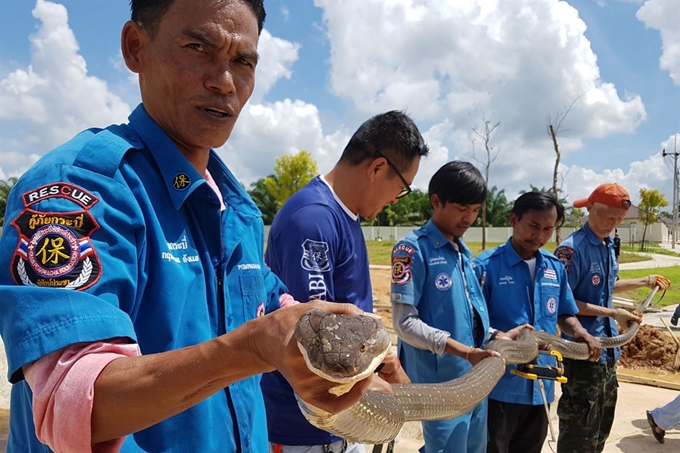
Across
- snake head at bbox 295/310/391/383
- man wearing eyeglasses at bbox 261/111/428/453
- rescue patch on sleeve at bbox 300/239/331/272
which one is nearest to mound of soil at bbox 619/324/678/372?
man wearing eyeglasses at bbox 261/111/428/453

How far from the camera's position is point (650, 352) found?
30.1ft

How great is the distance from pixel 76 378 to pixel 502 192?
51118 mm

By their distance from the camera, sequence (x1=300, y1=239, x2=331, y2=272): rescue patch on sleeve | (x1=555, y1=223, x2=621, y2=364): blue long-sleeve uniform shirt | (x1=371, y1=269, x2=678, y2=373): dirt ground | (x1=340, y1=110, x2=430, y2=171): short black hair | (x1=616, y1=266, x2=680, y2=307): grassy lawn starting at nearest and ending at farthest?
(x1=300, y1=239, x2=331, y2=272): rescue patch on sleeve, (x1=340, y1=110, x2=430, y2=171): short black hair, (x1=555, y1=223, x2=621, y2=364): blue long-sleeve uniform shirt, (x1=371, y1=269, x2=678, y2=373): dirt ground, (x1=616, y1=266, x2=680, y2=307): grassy lawn

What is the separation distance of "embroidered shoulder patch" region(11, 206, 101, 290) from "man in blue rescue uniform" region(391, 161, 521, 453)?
2.66m

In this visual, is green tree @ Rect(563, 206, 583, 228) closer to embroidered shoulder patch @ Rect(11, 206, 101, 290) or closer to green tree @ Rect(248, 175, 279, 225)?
green tree @ Rect(248, 175, 279, 225)

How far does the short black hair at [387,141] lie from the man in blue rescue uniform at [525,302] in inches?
69.1

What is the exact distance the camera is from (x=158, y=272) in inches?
47.0

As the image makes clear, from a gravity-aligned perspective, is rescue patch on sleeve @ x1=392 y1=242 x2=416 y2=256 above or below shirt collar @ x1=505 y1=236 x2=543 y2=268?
above

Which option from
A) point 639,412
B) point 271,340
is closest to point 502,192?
point 639,412

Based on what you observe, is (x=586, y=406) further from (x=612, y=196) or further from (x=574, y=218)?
(x=574, y=218)

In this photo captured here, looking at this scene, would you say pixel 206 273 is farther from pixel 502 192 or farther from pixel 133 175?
pixel 502 192

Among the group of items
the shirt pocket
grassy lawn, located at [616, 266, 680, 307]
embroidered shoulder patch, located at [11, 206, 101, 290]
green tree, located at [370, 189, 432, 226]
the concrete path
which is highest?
green tree, located at [370, 189, 432, 226]

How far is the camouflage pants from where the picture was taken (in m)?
4.56

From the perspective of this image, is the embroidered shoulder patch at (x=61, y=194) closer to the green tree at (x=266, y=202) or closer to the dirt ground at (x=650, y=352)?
the dirt ground at (x=650, y=352)
